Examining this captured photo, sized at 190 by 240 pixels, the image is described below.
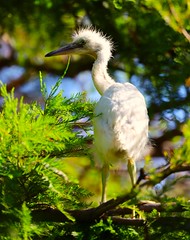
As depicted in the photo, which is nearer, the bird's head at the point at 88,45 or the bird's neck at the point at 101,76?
the bird's neck at the point at 101,76

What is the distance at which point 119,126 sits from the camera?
2814mm

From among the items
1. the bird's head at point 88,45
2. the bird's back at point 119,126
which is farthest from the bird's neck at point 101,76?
the bird's back at point 119,126

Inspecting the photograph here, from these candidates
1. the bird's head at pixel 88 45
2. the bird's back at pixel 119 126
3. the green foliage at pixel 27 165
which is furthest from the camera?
the bird's head at pixel 88 45

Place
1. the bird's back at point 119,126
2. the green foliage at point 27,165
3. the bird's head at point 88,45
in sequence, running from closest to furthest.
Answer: the green foliage at point 27,165
the bird's back at point 119,126
the bird's head at point 88,45

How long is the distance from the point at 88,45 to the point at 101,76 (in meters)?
0.28

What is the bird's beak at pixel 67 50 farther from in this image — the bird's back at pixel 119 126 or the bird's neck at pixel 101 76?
the bird's back at pixel 119 126

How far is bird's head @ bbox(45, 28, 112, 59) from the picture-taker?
3.66m

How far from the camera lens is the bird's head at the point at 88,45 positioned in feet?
12.0

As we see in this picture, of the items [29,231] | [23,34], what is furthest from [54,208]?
[23,34]

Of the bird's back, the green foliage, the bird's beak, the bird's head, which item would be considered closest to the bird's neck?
the bird's head

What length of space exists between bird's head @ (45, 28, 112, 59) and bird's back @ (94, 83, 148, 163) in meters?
0.61

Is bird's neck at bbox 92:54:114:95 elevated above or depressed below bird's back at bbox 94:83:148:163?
above

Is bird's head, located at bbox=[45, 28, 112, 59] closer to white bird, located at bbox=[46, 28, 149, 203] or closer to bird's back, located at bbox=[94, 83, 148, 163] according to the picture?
white bird, located at bbox=[46, 28, 149, 203]

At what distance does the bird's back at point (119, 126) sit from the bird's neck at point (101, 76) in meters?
0.38
